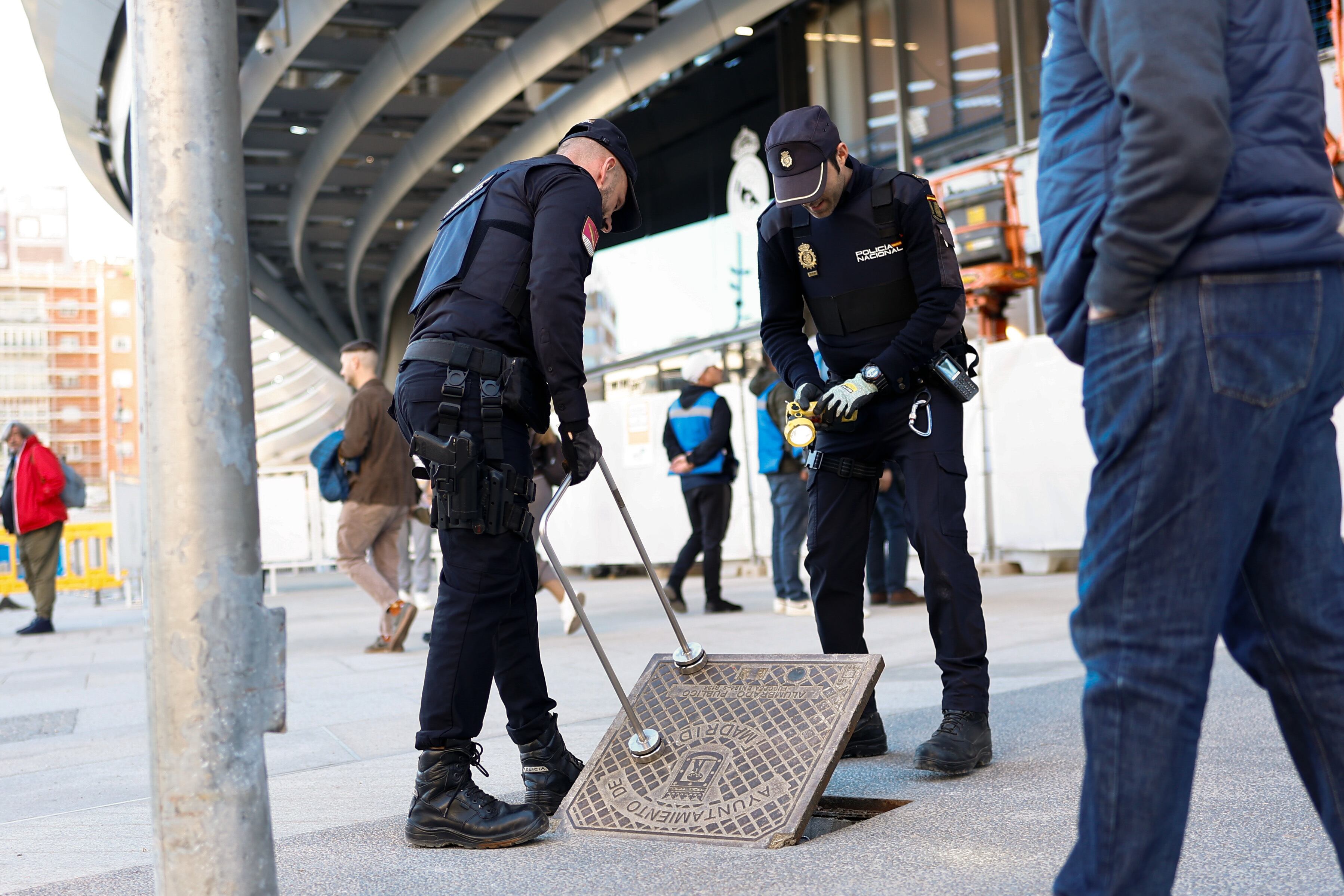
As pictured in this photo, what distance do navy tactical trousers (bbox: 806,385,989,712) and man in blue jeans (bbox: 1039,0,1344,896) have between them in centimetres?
165

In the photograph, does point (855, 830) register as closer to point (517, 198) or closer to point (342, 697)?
point (517, 198)

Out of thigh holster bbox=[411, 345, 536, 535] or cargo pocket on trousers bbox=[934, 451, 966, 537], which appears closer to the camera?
thigh holster bbox=[411, 345, 536, 535]

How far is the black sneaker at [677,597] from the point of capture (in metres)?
9.49

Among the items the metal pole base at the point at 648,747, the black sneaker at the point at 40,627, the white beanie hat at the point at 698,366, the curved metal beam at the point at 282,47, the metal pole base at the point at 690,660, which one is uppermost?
the curved metal beam at the point at 282,47

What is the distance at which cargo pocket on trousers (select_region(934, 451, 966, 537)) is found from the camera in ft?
11.5

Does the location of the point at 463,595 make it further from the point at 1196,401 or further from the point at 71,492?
the point at 71,492

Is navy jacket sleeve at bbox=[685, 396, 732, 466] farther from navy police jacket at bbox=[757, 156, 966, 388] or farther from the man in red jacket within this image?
the man in red jacket

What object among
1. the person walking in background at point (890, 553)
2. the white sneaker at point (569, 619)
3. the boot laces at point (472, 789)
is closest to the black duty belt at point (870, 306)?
the boot laces at point (472, 789)

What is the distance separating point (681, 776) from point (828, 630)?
864 mm

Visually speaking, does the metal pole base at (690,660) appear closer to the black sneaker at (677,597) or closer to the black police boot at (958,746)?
the black police boot at (958,746)

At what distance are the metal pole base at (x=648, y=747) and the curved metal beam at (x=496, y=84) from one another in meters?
14.7

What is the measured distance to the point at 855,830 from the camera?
2838 millimetres

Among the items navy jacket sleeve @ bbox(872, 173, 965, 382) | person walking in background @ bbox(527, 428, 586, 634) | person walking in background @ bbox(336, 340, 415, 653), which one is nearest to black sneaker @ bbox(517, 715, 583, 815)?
navy jacket sleeve @ bbox(872, 173, 965, 382)

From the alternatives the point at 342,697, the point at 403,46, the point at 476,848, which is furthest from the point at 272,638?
the point at 403,46
